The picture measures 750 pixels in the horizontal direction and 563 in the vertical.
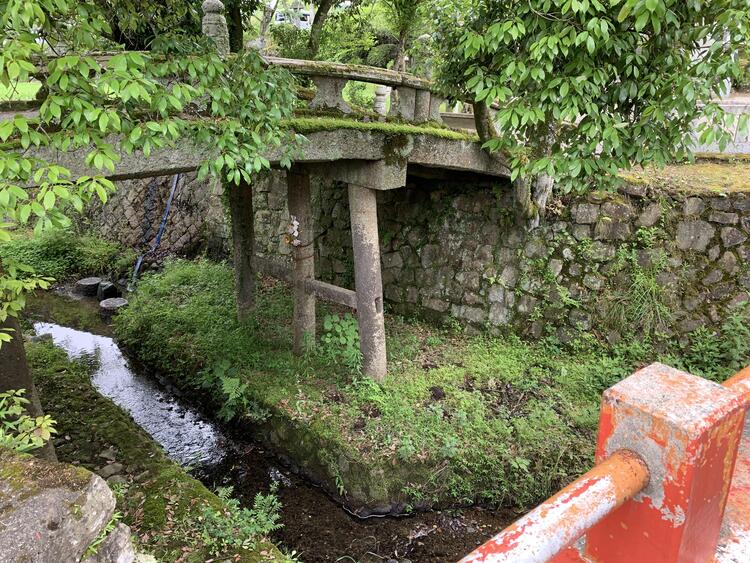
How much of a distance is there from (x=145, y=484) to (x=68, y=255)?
36.8ft

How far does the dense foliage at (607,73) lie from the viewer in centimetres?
400

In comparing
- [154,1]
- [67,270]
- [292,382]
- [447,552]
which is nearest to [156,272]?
[67,270]

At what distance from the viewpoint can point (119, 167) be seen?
444 centimetres

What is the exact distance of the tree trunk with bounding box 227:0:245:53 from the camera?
23.4 ft

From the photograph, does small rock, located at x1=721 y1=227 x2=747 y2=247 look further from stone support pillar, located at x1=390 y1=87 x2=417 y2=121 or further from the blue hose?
the blue hose

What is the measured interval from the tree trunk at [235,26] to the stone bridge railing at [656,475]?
7.12 metres

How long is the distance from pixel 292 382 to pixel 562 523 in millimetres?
6189

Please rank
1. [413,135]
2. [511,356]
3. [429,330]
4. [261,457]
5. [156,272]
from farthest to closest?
[156,272]
[429,330]
[511,356]
[261,457]
[413,135]

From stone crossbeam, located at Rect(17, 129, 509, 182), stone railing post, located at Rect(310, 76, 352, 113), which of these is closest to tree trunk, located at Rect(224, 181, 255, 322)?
stone crossbeam, located at Rect(17, 129, 509, 182)

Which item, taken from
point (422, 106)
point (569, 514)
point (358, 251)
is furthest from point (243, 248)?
point (569, 514)

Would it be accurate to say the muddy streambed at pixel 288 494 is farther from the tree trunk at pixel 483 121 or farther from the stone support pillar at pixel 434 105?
the stone support pillar at pixel 434 105

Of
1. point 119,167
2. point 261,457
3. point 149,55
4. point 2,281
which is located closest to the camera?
point 2,281

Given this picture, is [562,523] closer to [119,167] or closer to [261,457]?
[119,167]

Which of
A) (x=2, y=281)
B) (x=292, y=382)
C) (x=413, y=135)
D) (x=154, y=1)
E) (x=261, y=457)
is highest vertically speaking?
(x=154, y=1)
